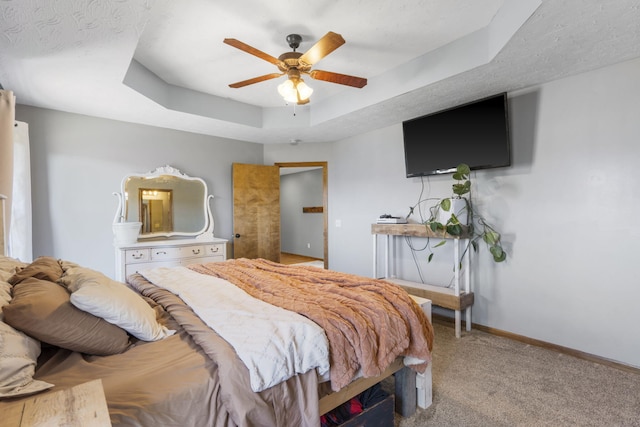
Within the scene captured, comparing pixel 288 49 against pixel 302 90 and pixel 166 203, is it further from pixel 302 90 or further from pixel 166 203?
pixel 166 203

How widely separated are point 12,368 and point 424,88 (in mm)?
3097

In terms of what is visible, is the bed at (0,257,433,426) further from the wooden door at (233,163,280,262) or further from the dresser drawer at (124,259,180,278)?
the wooden door at (233,163,280,262)

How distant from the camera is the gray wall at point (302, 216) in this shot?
747 centimetres

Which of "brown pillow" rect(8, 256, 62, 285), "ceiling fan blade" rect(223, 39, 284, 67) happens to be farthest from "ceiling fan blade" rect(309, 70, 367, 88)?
"brown pillow" rect(8, 256, 62, 285)

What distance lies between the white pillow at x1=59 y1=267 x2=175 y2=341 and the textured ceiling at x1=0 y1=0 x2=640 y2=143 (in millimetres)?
1478

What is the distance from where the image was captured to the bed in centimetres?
104

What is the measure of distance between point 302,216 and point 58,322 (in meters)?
6.82

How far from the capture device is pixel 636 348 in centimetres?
236

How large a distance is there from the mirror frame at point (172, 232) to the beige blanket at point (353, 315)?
6.92 ft

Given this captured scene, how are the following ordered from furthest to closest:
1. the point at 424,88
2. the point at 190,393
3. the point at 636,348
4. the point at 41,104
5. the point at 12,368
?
the point at 41,104
the point at 424,88
the point at 636,348
the point at 190,393
the point at 12,368

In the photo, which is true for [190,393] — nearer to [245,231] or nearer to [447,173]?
[447,173]

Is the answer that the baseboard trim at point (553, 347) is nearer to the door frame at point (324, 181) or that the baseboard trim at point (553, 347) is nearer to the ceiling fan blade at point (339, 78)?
the door frame at point (324, 181)

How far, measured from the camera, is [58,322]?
1146 mm

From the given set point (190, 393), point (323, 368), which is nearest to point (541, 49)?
point (323, 368)
